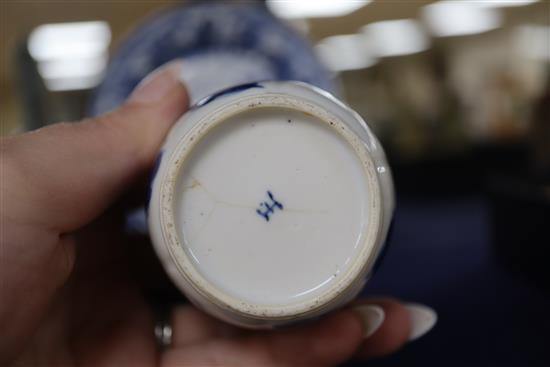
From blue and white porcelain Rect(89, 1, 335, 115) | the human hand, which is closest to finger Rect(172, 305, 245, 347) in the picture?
the human hand

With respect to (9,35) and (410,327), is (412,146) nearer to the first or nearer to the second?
(9,35)

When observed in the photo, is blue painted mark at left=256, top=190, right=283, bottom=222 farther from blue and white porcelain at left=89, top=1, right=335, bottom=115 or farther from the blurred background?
blue and white porcelain at left=89, top=1, right=335, bottom=115

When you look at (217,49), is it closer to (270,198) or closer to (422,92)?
(270,198)

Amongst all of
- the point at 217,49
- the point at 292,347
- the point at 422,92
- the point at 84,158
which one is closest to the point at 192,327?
the point at 292,347

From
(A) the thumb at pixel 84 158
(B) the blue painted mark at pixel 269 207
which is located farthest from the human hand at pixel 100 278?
(B) the blue painted mark at pixel 269 207

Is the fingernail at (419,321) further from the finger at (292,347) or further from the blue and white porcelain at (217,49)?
the blue and white porcelain at (217,49)

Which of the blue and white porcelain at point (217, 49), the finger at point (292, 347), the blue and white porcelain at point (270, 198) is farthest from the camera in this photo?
the blue and white porcelain at point (217, 49)

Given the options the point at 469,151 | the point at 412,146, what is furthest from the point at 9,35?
the point at 469,151
